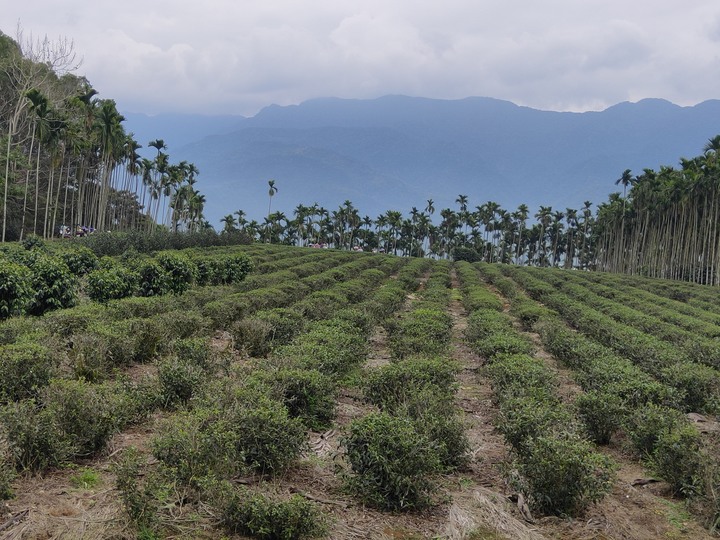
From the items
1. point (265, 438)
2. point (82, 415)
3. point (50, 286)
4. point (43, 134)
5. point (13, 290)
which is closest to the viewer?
point (265, 438)

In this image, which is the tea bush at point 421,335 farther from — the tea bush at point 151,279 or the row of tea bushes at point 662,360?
the tea bush at point 151,279

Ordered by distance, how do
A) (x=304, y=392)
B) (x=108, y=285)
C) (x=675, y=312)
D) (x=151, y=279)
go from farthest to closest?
(x=675, y=312)
(x=151, y=279)
(x=108, y=285)
(x=304, y=392)

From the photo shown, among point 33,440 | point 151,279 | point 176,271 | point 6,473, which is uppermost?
point 176,271

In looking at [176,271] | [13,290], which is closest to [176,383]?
[13,290]

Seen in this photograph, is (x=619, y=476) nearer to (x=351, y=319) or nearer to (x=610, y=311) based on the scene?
(x=351, y=319)

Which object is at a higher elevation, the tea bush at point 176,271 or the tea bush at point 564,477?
the tea bush at point 176,271

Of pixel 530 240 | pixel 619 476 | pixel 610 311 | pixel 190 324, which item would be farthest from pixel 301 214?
pixel 619 476

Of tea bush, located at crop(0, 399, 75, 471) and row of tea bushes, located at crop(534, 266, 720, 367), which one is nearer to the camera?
tea bush, located at crop(0, 399, 75, 471)

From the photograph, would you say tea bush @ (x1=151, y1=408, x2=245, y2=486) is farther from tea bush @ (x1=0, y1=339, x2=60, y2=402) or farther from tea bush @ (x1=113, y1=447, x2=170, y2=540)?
tea bush @ (x1=0, y1=339, x2=60, y2=402)

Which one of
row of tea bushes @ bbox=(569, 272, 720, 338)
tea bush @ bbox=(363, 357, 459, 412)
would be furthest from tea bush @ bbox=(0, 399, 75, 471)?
row of tea bushes @ bbox=(569, 272, 720, 338)

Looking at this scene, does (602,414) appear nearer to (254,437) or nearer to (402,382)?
(402,382)

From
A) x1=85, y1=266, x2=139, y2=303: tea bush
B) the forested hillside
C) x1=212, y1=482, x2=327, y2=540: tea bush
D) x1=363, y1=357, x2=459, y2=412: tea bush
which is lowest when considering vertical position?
x1=212, y1=482, x2=327, y2=540: tea bush

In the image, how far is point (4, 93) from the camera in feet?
180

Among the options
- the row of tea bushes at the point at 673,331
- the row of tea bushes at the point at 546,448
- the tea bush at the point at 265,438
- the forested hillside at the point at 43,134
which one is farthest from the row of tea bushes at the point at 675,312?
the forested hillside at the point at 43,134
